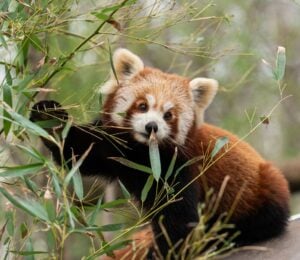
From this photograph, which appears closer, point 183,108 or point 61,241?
point 61,241

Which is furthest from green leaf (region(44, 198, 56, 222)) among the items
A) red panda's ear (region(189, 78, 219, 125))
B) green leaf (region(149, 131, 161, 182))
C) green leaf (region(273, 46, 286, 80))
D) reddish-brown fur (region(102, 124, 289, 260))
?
red panda's ear (region(189, 78, 219, 125))

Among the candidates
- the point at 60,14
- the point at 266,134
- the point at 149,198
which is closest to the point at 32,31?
the point at 60,14

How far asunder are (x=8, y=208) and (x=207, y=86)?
180 centimetres

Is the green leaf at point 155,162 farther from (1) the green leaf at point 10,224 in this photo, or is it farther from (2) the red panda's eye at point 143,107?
(2) the red panda's eye at point 143,107

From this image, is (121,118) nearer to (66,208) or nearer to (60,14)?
(60,14)

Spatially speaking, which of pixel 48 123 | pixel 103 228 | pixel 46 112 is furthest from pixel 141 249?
pixel 103 228

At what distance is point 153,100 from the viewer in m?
4.30

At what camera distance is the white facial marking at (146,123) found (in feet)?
13.4

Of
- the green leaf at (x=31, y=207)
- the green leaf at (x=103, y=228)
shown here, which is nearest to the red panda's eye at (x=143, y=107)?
the green leaf at (x=103, y=228)

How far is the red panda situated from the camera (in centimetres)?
415

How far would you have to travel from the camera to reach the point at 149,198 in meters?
4.20

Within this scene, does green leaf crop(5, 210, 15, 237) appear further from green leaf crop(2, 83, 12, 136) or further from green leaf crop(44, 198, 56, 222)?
green leaf crop(44, 198, 56, 222)

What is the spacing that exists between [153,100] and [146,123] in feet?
0.85

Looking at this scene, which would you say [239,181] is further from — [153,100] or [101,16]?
[101,16]
